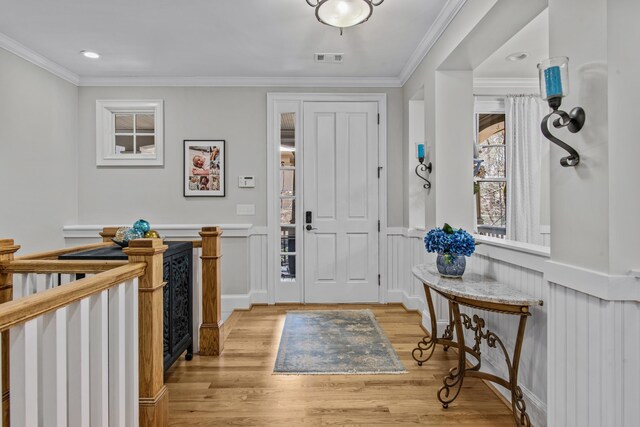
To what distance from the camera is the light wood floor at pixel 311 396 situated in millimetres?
1953

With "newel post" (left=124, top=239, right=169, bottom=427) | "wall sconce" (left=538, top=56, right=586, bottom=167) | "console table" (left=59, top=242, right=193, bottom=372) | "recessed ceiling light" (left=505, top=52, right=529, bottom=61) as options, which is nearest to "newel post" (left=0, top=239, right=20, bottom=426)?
"console table" (left=59, top=242, right=193, bottom=372)

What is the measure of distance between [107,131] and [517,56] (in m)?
4.30

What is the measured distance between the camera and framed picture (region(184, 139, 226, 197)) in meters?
4.04

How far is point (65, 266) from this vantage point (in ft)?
5.25

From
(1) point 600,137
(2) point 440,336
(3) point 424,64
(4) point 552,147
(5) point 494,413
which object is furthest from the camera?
(3) point 424,64

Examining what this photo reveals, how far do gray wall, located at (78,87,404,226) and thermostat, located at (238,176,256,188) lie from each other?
0.14ft

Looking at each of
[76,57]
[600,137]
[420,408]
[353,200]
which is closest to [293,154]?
[353,200]

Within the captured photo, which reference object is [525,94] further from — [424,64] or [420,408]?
[420,408]

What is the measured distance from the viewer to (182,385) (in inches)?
91.1

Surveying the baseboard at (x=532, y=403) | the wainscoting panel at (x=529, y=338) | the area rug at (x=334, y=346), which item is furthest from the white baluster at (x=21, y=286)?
the baseboard at (x=532, y=403)

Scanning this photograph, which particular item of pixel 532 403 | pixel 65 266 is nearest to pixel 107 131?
pixel 65 266

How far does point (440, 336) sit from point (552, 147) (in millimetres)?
1967

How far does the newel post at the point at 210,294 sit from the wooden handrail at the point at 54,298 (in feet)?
3.99

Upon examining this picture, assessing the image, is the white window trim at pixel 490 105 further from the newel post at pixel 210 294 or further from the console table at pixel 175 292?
the console table at pixel 175 292
